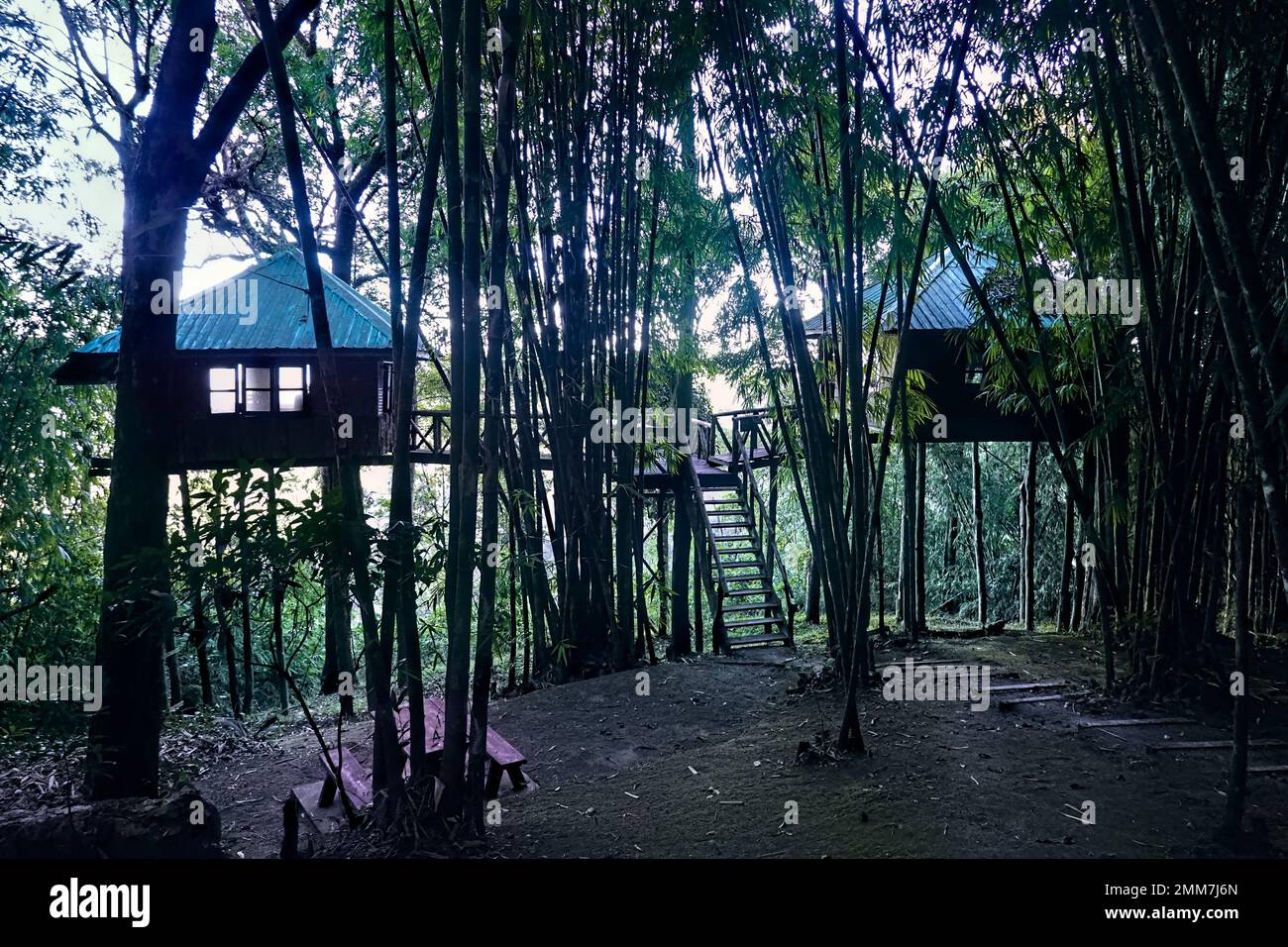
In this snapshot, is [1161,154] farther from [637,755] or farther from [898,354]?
[637,755]

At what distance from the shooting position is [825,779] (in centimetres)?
326

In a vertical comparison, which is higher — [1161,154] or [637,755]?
[1161,154]

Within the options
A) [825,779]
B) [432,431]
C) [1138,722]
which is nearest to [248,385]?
[432,431]

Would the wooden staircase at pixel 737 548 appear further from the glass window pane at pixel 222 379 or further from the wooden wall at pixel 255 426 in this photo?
the glass window pane at pixel 222 379

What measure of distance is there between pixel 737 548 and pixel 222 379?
5840 mm

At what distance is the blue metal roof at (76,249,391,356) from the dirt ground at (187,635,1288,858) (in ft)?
14.1

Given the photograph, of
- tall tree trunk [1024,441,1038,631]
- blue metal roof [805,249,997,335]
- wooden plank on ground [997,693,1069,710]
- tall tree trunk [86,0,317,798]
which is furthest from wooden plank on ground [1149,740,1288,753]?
tall tree trunk [86,0,317,798]

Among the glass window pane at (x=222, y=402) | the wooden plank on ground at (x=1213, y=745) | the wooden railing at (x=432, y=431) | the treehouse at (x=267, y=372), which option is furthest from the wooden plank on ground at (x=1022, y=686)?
the glass window pane at (x=222, y=402)

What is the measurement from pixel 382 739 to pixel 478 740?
13.4 inches

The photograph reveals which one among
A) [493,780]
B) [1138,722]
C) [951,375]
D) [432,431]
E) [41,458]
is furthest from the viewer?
[432,431]

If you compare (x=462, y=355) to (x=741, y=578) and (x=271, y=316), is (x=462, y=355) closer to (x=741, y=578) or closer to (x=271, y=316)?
(x=741, y=578)

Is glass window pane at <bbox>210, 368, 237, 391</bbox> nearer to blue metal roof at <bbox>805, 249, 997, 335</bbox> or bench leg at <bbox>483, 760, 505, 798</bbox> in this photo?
blue metal roof at <bbox>805, 249, 997, 335</bbox>
